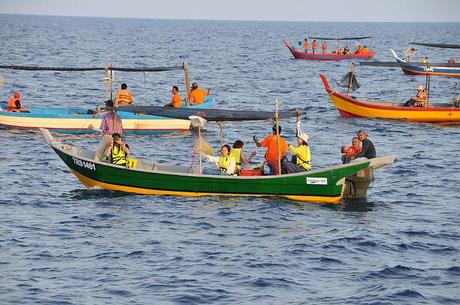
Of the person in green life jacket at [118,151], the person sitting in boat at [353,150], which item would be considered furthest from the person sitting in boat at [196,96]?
the person sitting in boat at [353,150]

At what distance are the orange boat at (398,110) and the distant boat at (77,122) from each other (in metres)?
8.03

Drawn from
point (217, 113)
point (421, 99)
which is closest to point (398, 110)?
point (421, 99)

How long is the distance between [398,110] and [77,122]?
49.6ft

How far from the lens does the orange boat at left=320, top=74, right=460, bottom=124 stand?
1721 inches

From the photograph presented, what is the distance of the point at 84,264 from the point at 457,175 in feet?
52.9

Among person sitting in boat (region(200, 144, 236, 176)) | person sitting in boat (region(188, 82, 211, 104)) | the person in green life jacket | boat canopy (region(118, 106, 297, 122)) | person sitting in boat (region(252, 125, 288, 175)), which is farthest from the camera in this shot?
person sitting in boat (region(188, 82, 211, 104))

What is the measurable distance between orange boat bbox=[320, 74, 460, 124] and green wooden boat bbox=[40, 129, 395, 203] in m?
17.2

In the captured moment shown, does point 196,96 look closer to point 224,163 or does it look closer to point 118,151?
point 118,151

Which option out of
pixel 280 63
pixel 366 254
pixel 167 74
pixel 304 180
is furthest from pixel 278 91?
pixel 366 254

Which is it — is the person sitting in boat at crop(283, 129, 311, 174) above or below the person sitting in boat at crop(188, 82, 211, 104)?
below

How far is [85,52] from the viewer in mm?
107812

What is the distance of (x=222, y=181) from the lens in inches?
1049

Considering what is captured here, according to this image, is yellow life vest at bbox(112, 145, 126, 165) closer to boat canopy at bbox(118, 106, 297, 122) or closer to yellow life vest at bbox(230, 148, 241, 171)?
boat canopy at bbox(118, 106, 297, 122)

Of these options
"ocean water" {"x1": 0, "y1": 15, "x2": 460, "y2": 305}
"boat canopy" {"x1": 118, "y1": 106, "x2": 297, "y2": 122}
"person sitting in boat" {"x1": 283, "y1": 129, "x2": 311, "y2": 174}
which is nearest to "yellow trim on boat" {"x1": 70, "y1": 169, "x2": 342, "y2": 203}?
"ocean water" {"x1": 0, "y1": 15, "x2": 460, "y2": 305}
